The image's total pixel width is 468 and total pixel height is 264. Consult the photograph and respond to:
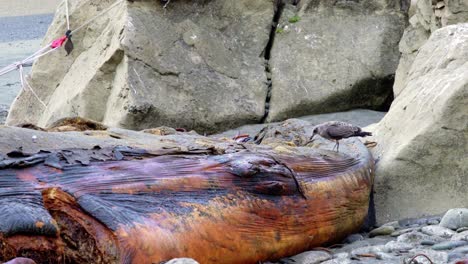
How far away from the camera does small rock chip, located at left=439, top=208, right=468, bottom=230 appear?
538cm

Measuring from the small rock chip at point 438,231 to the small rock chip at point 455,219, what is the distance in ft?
0.20

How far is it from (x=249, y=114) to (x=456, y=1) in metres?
2.60

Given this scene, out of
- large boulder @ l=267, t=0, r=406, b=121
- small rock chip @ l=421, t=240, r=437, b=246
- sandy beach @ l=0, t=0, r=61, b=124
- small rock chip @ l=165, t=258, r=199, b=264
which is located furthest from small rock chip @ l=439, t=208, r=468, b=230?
sandy beach @ l=0, t=0, r=61, b=124

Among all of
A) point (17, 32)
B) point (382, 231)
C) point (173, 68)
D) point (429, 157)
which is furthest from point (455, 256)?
point (17, 32)

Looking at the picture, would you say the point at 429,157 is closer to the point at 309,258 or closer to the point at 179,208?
the point at 309,258

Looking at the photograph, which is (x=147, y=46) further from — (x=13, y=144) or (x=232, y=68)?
(x=13, y=144)

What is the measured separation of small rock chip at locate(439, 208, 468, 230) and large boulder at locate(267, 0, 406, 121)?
14.7ft

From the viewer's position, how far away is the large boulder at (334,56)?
9992 mm

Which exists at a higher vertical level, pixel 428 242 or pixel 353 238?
pixel 428 242

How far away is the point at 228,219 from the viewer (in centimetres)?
453

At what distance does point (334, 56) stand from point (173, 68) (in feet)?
6.18

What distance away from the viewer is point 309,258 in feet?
16.1

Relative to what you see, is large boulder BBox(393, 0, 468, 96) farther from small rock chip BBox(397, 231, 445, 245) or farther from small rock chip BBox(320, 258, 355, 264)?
small rock chip BBox(320, 258, 355, 264)

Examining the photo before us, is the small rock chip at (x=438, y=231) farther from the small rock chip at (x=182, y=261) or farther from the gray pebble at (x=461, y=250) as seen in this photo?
the small rock chip at (x=182, y=261)
